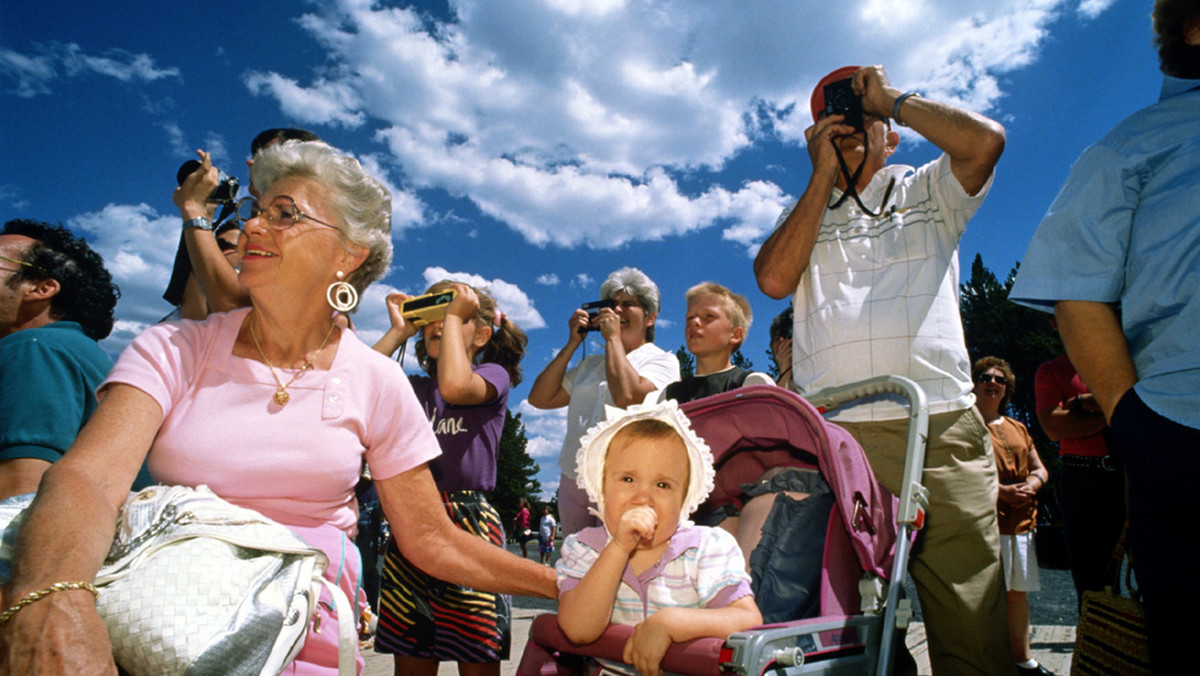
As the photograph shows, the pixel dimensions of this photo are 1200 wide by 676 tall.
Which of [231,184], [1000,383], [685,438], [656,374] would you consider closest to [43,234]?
[231,184]

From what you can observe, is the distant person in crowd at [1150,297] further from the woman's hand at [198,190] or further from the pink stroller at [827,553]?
the woman's hand at [198,190]

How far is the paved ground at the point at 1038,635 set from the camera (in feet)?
15.6

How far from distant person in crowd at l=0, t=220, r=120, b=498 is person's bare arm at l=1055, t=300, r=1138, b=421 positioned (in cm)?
302

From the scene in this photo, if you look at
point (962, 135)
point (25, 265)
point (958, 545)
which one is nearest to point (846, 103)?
point (962, 135)

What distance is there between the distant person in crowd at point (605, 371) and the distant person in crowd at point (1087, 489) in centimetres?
232

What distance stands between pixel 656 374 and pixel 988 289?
44501 millimetres

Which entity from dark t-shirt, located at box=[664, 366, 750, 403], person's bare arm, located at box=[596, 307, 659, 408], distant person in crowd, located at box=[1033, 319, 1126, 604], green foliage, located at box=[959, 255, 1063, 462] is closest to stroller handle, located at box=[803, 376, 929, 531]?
Result: dark t-shirt, located at box=[664, 366, 750, 403]

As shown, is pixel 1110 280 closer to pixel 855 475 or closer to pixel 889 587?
pixel 855 475

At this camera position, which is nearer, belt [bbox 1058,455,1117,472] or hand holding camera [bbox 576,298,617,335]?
belt [bbox 1058,455,1117,472]

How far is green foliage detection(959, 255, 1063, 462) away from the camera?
110 feet

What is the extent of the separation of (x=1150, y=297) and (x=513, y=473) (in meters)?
54.0

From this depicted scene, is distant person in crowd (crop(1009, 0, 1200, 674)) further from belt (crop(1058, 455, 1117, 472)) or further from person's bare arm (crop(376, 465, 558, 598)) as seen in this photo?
belt (crop(1058, 455, 1117, 472))

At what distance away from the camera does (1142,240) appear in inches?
68.5

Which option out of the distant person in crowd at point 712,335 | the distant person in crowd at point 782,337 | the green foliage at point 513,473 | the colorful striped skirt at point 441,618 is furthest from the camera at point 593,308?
the green foliage at point 513,473
